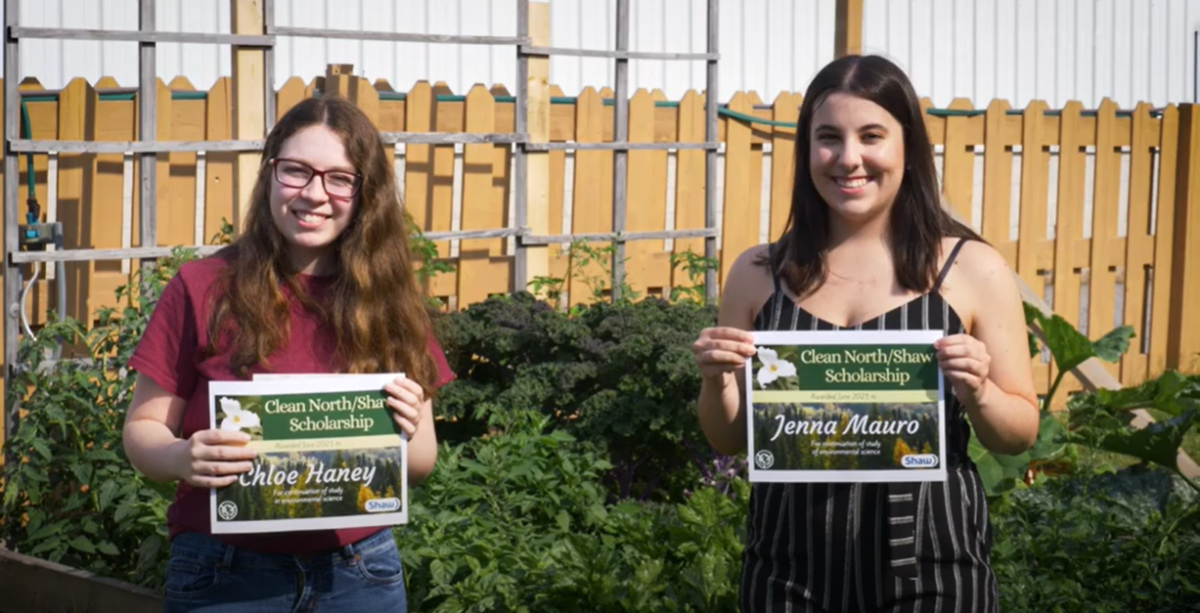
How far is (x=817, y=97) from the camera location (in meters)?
2.39

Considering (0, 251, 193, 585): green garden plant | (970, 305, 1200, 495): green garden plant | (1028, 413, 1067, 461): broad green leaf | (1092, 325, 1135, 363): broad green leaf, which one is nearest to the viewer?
(0, 251, 193, 585): green garden plant

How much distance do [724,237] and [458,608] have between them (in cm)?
523

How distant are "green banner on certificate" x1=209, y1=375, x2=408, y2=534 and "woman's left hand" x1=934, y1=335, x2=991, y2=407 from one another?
2.91ft

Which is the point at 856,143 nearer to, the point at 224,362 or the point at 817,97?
the point at 817,97

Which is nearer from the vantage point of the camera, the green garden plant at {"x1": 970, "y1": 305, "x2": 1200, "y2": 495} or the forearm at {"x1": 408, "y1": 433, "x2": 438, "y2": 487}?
the forearm at {"x1": 408, "y1": 433, "x2": 438, "y2": 487}

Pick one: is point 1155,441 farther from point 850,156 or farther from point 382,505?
A: point 382,505

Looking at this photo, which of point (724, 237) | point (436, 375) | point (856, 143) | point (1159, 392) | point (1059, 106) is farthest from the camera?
point (1059, 106)

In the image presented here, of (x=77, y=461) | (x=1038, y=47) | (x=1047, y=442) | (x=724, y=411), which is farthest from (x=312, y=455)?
(x=1038, y=47)

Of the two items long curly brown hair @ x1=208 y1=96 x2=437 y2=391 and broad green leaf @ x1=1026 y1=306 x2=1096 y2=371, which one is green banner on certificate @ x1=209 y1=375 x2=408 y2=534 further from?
broad green leaf @ x1=1026 y1=306 x2=1096 y2=371

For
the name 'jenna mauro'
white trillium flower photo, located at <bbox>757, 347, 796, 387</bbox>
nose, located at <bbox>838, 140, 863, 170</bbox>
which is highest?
nose, located at <bbox>838, 140, 863, 170</bbox>

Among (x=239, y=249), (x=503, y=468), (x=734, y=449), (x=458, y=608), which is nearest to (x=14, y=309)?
(x=503, y=468)

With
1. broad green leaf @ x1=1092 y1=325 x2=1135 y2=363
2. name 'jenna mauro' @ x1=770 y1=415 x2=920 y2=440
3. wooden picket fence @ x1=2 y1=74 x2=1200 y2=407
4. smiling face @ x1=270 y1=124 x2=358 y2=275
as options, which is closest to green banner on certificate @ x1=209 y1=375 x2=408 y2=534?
smiling face @ x1=270 y1=124 x2=358 y2=275

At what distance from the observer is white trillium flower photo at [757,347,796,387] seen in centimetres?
235

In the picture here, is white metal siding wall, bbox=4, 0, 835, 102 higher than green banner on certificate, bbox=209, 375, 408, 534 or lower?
higher
